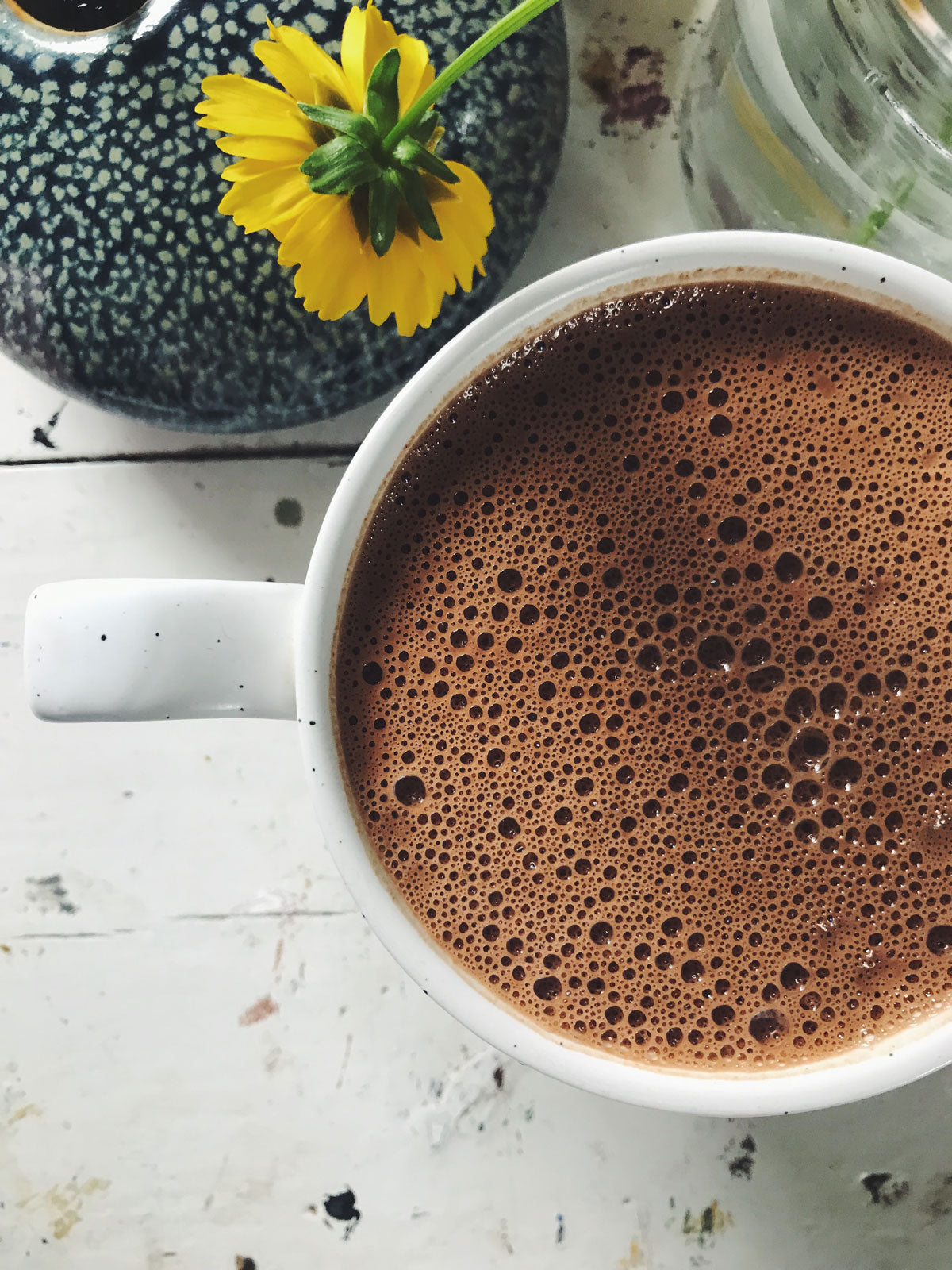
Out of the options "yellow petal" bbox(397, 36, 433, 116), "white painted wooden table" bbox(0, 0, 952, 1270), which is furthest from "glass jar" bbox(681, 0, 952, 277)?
"white painted wooden table" bbox(0, 0, 952, 1270)

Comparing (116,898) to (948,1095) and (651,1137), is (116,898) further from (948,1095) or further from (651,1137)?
(948,1095)

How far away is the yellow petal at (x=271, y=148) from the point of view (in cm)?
54

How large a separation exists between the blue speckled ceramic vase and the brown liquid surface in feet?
0.54

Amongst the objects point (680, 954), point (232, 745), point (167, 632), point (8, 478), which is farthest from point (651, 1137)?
point (8, 478)

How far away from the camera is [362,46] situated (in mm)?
545

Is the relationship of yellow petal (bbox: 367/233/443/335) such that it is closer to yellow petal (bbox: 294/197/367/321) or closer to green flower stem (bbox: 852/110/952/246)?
yellow petal (bbox: 294/197/367/321)

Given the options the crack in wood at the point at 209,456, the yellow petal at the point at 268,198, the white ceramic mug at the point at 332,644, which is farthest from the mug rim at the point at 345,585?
the crack in wood at the point at 209,456

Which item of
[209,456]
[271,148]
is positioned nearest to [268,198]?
[271,148]

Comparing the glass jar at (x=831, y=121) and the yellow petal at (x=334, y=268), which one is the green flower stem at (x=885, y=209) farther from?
the yellow petal at (x=334, y=268)

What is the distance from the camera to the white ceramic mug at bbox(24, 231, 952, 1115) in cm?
53

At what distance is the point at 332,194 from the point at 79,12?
262mm

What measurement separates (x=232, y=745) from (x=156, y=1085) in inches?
11.6

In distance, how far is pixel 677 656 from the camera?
1.85ft

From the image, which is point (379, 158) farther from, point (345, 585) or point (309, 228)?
point (345, 585)
